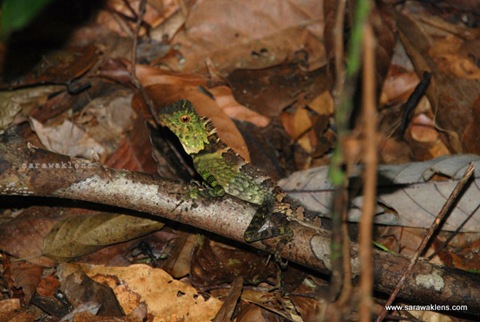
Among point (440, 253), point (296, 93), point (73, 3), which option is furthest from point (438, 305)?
point (73, 3)

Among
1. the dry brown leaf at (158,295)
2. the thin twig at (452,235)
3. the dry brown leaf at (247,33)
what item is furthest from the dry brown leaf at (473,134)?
the dry brown leaf at (158,295)

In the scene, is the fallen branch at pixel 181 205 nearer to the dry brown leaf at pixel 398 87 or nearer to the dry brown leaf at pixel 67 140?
the dry brown leaf at pixel 67 140

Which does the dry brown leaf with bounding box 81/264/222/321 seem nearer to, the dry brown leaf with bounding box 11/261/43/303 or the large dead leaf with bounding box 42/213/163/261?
the large dead leaf with bounding box 42/213/163/261

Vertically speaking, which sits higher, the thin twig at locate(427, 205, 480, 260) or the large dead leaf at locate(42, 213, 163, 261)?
the thin twig at locate(427, 205, 480, 260)

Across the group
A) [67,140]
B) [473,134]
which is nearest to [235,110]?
[67,140]

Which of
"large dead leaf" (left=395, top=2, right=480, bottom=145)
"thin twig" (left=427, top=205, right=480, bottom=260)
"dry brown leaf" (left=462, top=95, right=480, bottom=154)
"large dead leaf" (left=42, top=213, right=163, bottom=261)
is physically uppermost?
"large dead leaf" (left=395, top=2, right=480, bottom=145)

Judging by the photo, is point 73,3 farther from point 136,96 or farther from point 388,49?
point 388,49

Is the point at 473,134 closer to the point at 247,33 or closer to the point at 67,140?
the point at 247,33

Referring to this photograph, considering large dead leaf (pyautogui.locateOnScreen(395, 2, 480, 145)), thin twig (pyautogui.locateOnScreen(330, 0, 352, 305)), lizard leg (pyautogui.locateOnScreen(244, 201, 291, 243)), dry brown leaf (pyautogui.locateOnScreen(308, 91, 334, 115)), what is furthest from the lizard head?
thin twig (pyautogui.locateOnScreen(330, 0, 352, 305))
